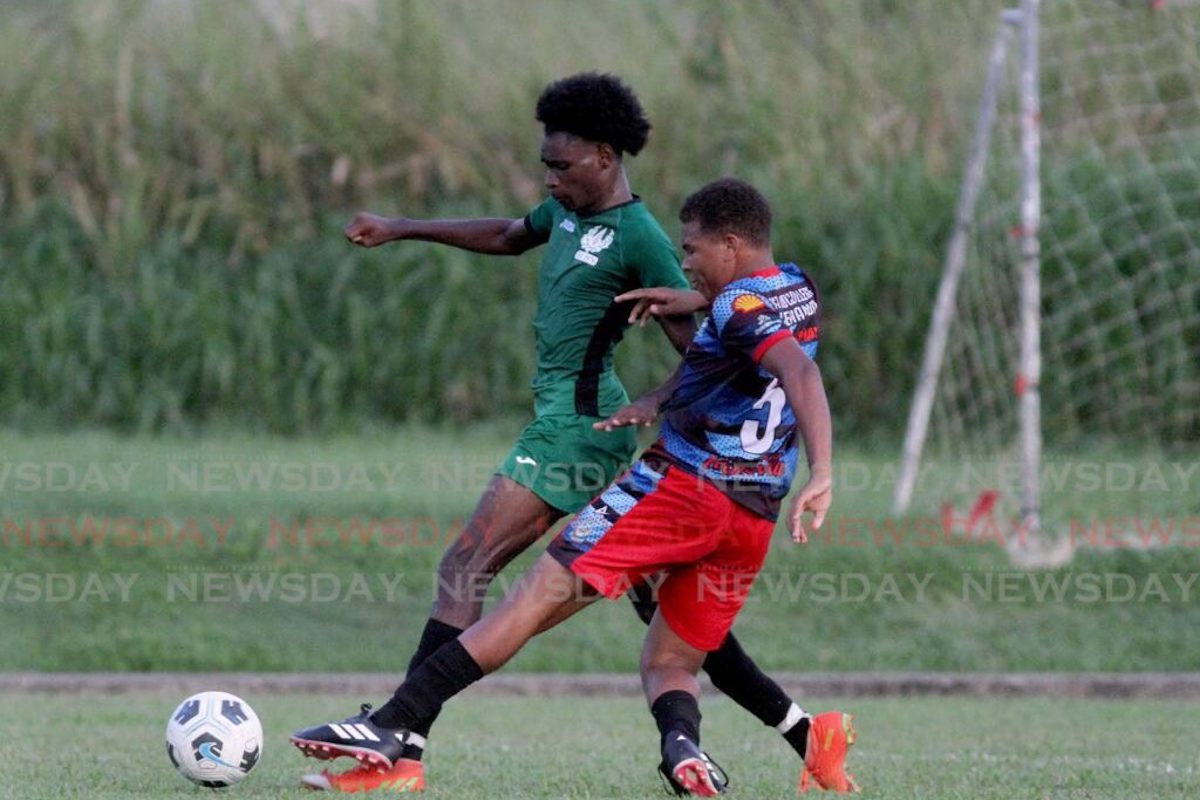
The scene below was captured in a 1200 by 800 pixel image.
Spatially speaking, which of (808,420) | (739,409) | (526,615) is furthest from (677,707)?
(808,420)

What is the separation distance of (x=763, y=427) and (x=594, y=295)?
0.89 m

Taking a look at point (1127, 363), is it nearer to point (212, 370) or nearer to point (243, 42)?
point (212, 370)

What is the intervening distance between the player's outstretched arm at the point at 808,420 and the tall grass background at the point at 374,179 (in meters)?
9.97

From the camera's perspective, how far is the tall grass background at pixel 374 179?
1581 cm

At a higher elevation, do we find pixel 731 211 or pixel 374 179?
pixel 731 211

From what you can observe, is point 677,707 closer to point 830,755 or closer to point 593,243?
point 830,755

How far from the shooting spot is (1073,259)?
14250 mm

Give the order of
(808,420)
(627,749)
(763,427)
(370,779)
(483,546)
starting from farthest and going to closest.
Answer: (627,749), (483,546), (763,427), (370,779), (808,420)

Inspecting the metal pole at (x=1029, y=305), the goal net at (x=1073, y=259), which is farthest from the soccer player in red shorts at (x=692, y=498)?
the goal net at (x=1073, y=259)

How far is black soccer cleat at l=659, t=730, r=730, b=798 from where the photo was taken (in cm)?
583

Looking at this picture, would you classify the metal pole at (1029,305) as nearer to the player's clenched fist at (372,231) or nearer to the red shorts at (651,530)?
the player's clenched fist at (372,231)

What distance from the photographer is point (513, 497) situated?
6.42 meters

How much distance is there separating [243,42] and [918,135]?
6.15 meters

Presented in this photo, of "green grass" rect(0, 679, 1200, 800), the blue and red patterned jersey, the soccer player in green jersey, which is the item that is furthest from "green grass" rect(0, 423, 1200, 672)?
the blue and red patterned jersey
